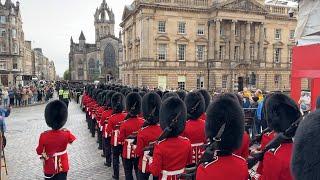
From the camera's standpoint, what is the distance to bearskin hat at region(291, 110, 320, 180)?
179cm

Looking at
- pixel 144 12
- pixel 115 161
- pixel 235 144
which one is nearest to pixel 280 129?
pixel 235 144

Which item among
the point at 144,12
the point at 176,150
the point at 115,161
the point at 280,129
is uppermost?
the point at 144,12

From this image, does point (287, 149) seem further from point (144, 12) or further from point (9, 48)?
point (9, 48)

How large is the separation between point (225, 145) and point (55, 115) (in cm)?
431

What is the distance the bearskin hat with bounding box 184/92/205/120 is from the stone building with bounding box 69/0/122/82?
240 ft

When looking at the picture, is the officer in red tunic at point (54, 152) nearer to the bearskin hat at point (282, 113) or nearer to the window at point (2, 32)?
the bearskin hat at point (282, 113)

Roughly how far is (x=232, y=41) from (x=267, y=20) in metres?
7.62

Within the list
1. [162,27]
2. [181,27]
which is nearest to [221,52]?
[181,27]

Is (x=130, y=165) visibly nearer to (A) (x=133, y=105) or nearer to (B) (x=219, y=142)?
(A) (x=133, y=105)

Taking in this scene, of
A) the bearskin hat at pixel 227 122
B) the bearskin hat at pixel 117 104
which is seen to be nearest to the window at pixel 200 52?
the bearskin hat at pixel 117 104

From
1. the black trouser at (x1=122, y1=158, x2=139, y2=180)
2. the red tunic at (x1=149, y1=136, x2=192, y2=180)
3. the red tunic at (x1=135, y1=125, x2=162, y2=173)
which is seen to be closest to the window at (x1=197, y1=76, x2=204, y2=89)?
the black trouser at (x1=122, y1=158, x2=139, y2=180)

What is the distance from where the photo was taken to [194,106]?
7.11 m

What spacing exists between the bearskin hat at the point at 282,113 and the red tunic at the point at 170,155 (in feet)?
4.40

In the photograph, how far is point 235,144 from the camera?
4.00m
